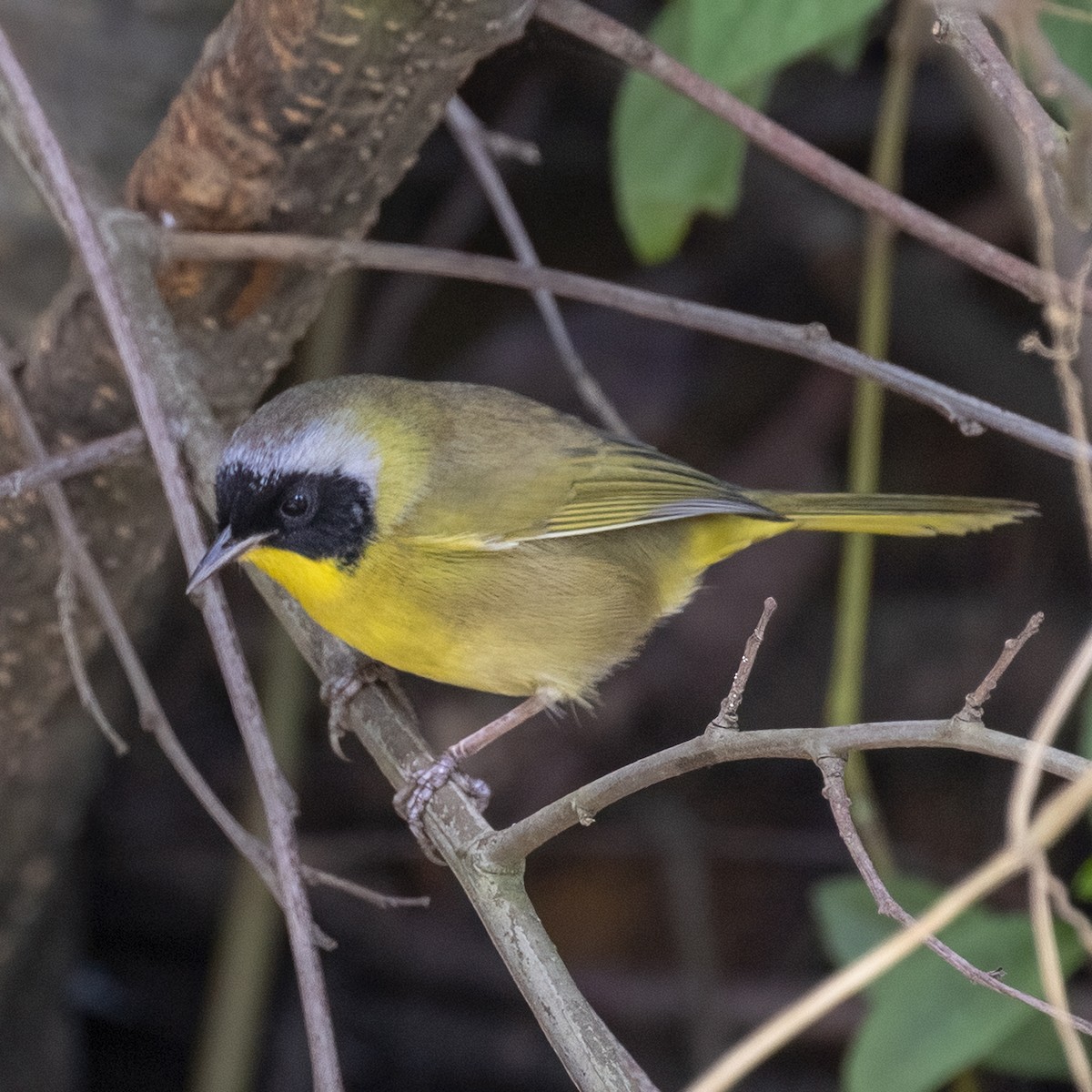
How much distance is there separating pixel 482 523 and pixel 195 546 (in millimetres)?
655

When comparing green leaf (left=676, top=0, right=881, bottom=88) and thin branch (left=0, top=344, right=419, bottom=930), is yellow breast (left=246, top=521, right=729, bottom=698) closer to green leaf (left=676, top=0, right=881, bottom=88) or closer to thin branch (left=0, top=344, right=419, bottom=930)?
thin branch (left=0, top=344, right=419, bottom=930)

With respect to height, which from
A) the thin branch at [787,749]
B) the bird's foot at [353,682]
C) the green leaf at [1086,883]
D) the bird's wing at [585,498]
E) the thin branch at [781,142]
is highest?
the thin branch at [781,142]

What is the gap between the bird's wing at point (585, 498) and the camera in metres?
2.46

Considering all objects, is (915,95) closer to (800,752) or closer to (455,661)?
(455,661)

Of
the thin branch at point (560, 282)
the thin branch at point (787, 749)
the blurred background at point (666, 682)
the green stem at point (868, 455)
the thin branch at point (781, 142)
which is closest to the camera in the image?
the thin branch at point (787, 749)

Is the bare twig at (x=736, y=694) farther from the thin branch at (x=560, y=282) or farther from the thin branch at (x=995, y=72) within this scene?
the thin branch at (x=560, y=282)

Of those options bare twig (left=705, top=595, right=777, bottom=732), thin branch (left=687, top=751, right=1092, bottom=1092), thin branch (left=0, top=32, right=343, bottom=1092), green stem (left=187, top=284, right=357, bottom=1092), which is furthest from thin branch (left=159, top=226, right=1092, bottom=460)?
green stem (left=187, top=284, right=357, bottom=1092)

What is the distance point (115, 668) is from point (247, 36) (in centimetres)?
146

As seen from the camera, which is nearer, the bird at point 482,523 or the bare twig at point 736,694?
the bare twig at point 736,694

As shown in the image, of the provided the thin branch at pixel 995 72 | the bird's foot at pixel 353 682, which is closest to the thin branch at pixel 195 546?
the bird's foot at pixel 353 682

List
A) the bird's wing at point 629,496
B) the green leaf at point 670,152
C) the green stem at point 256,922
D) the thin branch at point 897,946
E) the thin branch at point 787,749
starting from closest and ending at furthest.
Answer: the thin branch at point 897,946, the thin branch at point 787,749, the bird's wing at point 629,496, the green leaf at point 670,152, the green stem at point 256,922

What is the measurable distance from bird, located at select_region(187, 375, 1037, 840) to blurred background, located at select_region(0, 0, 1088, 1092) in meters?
1.28

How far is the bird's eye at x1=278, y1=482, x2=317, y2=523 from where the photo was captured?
225cm

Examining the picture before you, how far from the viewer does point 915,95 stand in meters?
4.14
